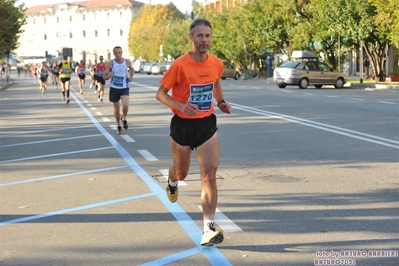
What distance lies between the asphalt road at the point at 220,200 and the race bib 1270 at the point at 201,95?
1.08 m

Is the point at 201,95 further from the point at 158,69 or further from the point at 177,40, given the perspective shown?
the point at 177,40

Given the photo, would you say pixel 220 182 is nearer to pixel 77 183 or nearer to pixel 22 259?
pixel 77 183

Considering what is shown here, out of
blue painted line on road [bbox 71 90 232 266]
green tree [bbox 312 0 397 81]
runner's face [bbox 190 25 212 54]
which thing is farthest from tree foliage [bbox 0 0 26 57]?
runner's face [bbox 190 25 212 54]

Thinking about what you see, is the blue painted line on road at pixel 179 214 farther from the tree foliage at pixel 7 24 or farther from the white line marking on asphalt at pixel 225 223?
the tree foliage at pixel 7 24

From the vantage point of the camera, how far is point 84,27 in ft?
583

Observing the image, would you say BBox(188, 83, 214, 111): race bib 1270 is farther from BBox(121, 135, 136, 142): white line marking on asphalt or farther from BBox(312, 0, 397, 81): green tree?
BBox(312, 0, 397, 81): green tree

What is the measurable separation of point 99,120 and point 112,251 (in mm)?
14565

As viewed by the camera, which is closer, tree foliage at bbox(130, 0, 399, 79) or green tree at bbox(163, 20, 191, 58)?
tree foliage at bbox(130, 0, 399, 79)

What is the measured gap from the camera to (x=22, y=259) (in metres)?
5.86

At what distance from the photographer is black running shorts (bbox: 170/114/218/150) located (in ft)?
21.0

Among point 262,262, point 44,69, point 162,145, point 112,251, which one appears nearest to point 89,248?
point 112,251

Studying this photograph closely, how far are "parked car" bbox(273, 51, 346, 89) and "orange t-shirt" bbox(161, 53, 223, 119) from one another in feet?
112

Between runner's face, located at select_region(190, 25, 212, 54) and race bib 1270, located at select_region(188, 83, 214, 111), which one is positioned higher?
runner's face, located at select_region(190, 25, 212, 54)

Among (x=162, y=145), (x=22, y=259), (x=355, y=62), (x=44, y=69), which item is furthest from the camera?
(x=355, y=62)
